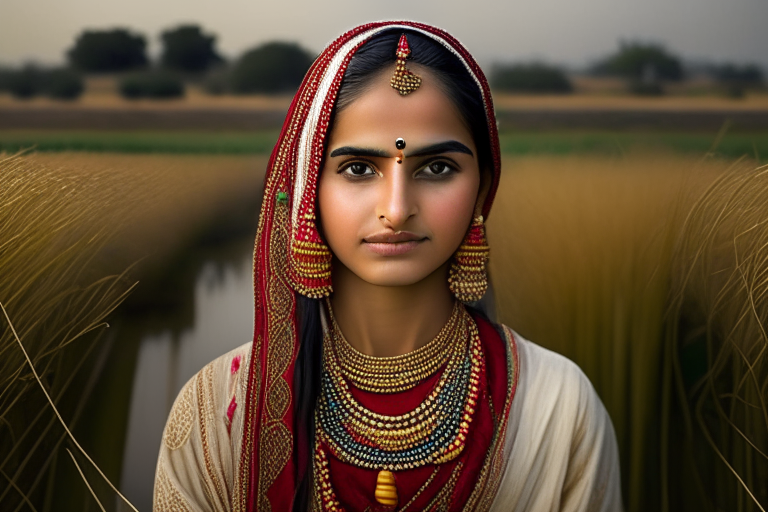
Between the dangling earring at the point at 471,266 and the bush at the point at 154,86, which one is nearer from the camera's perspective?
the dangling earring at the point at 471,266

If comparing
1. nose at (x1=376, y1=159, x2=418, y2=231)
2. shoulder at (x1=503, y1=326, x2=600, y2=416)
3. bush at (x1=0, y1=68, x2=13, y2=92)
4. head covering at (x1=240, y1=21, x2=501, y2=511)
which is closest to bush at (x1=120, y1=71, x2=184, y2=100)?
bush at (x1=0, y1=68, x2=13, y2=92)

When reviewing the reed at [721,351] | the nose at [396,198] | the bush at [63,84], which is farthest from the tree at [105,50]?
the reed at [721,351]

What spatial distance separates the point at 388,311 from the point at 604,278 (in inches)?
29.0

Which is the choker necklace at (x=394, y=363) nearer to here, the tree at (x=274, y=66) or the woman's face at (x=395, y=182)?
the woman's face at (x=395, y=182)

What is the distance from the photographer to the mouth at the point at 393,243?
4.10ft

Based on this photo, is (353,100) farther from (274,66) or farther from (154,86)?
(154,86)

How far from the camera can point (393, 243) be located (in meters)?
1.26

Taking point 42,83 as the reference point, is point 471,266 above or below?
below

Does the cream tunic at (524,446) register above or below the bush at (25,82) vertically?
below

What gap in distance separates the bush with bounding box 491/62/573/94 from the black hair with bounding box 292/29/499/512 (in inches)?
24.1

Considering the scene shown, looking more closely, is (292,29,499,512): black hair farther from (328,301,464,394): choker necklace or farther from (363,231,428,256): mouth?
(363,231,428,256): mouth

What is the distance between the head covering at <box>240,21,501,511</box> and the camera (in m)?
1.32

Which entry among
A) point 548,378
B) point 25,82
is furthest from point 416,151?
point 25,82

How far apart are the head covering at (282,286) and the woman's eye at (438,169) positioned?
13 cm
